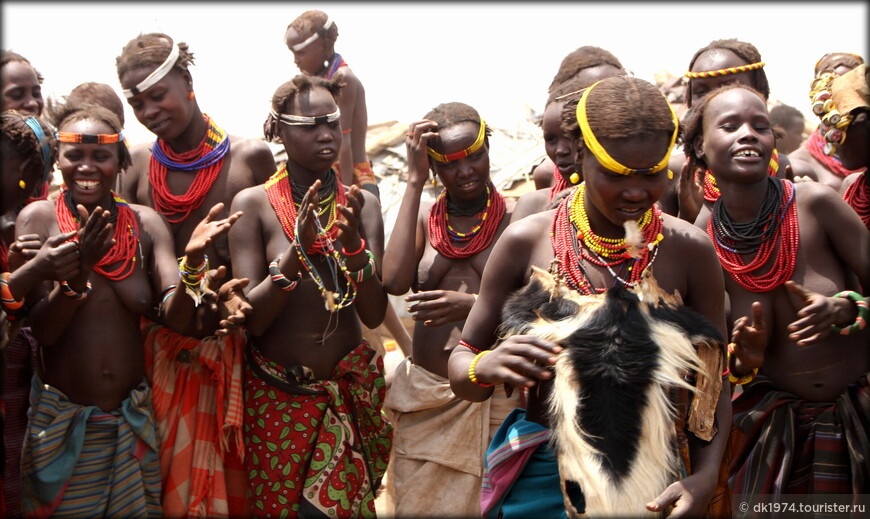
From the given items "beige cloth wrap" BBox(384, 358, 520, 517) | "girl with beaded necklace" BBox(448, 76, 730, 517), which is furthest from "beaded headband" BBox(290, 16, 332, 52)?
"girl with beaded necklace" BBox(448, 76, 730, 517)

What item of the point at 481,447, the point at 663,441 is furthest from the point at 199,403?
the point at 663,441

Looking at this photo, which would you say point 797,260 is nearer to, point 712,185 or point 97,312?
point 712,185

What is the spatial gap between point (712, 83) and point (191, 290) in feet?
9.79

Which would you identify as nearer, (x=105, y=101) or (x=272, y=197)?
(x=272, y=197)

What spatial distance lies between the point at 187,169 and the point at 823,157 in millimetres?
3842

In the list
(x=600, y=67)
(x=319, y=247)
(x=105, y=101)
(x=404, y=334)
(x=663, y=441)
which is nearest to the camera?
(x=663, y=441)

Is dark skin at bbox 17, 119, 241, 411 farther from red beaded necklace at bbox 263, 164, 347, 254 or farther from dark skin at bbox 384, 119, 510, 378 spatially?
dark skin at bbox 384, 119, 510, 378

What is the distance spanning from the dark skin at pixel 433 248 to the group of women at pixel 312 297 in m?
0.01

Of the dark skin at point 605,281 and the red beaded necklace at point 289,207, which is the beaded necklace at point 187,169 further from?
the dark skin at point 605,281

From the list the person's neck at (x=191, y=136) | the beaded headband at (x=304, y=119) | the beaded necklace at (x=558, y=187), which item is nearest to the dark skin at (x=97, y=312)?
the person's neck at (x=191, y=136)

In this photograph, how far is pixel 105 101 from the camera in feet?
18.5

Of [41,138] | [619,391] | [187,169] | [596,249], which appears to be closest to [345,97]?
[187,169]

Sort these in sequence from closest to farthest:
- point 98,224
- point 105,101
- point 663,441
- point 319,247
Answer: point 663,441 < point 98,224 < point 319,247 < point 105,101

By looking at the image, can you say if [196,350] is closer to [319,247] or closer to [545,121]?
[319,247]
